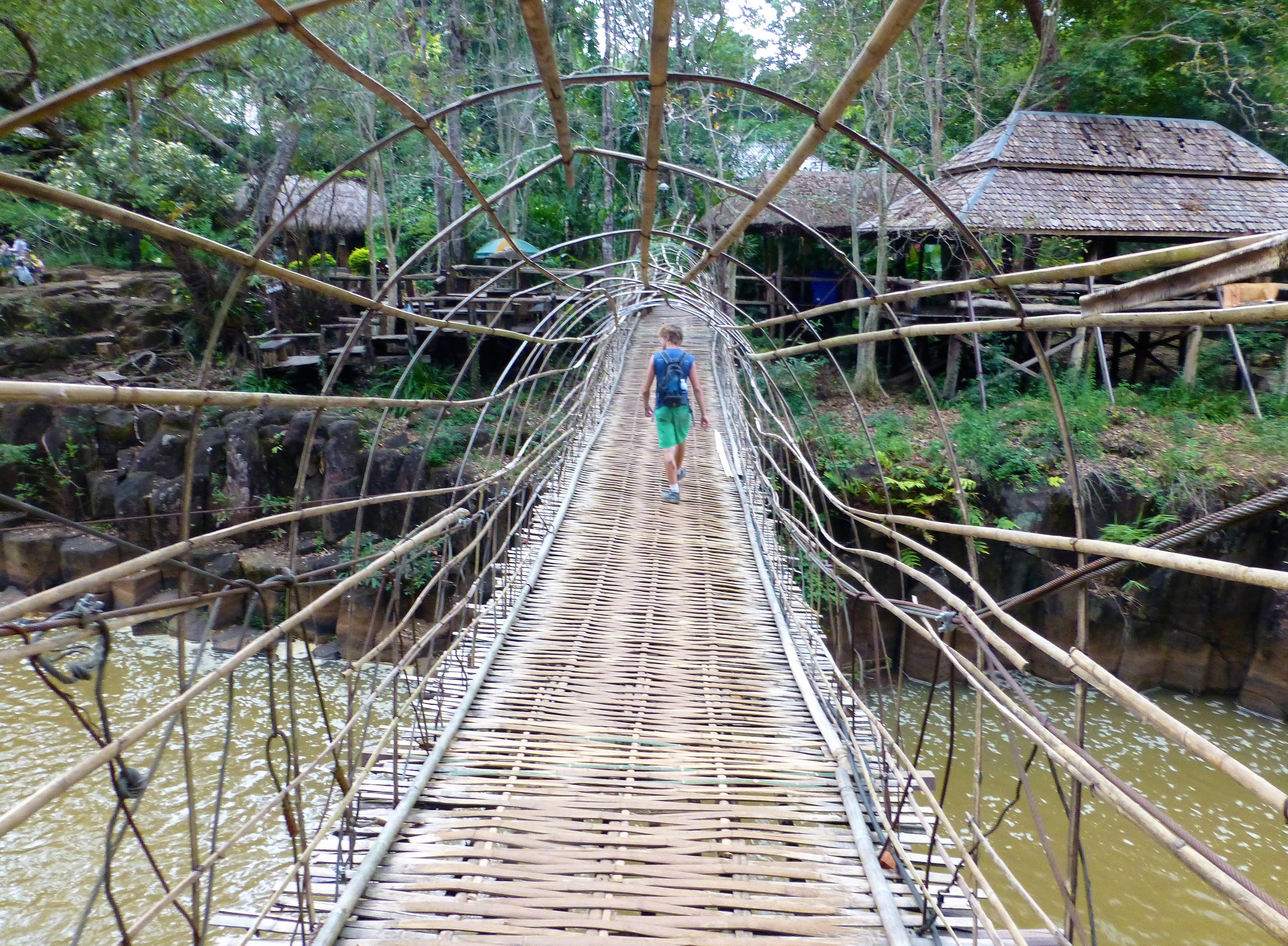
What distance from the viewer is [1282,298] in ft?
27.4

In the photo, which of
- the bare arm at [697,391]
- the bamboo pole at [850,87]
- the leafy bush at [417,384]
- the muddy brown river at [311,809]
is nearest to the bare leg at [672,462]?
the bare arm at [697,391]

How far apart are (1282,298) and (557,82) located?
31.4ft

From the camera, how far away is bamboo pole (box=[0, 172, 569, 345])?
1.04 m

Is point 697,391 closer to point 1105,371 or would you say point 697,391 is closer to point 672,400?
point 672,400

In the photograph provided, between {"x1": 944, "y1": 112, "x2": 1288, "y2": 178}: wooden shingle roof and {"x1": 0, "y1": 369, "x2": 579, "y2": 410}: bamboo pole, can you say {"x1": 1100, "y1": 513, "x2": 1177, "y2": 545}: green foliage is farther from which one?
{"x1": 0, "y1": 369, "x2": 579, "y2": 410}: bamboo pole

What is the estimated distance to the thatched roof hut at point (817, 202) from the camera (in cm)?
948

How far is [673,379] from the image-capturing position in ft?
13.2

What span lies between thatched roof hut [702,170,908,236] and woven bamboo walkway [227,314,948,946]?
689 cm

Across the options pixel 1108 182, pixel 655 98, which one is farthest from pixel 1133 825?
pixel 1108 182

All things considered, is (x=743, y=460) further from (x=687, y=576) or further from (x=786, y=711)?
(x=786, y=711)

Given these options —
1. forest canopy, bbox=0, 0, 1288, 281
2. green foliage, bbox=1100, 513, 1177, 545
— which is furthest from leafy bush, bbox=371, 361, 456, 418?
green foliage, bbox=1100, 513, 1177, 545

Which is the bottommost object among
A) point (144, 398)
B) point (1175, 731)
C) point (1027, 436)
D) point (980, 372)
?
point (1175, 731)

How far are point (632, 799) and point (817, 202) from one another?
8805 mm

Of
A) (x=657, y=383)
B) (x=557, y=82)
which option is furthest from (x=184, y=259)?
(x=557, y=82)
